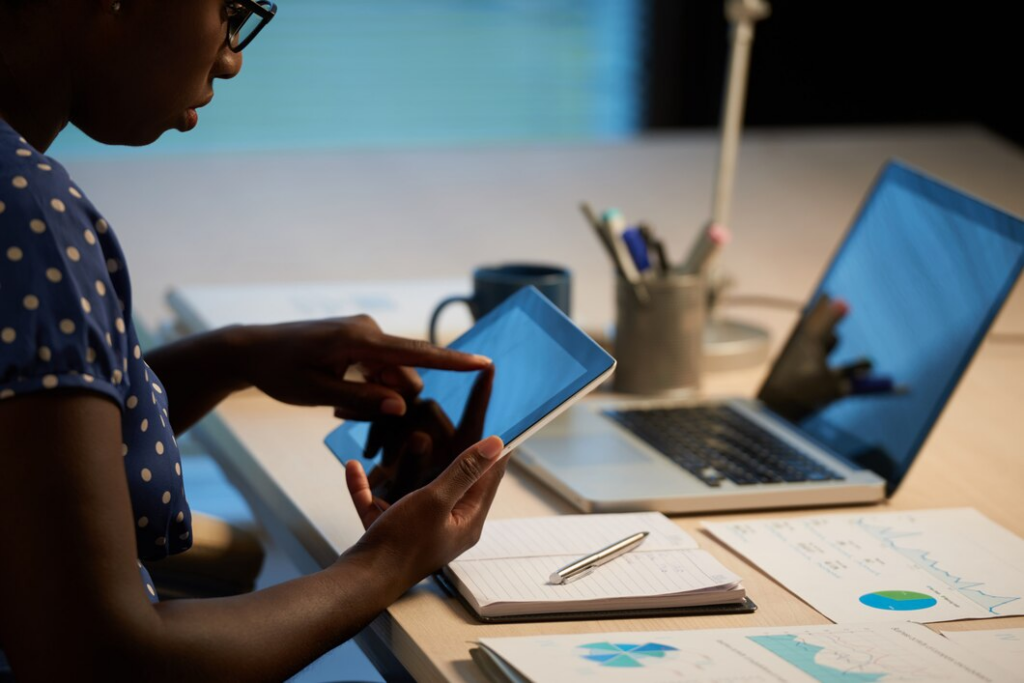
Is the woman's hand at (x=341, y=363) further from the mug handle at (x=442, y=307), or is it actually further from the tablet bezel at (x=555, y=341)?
the mug handle at (x=442, y=307)

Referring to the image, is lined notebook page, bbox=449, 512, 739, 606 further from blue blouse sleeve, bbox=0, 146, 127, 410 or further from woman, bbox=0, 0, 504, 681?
blue blouse sleeve, bbox=0, 146, 127, 410

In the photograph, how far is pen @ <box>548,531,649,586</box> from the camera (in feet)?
2.92

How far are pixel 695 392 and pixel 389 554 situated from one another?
575 mm

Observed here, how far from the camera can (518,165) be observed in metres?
2.45

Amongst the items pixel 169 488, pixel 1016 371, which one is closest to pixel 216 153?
pixel 1016 371

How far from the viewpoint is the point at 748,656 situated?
2.57 feet

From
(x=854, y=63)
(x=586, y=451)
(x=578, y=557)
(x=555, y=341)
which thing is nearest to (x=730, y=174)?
(x=586, y=451)

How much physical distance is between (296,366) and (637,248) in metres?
0.39

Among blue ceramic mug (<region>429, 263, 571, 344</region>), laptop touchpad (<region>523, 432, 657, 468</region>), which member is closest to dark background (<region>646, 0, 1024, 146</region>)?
blue ceramic mug (<region>429, 263, 571, 344</region>)

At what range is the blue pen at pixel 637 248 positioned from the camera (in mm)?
1386

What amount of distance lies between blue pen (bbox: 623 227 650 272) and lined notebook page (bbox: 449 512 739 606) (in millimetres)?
411

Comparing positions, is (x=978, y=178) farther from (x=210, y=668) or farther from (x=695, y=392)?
(x=210, y=668)

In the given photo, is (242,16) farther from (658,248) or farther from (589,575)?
(658,248)

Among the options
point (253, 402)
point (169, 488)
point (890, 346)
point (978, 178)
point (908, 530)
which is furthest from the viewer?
point (978, 178)
